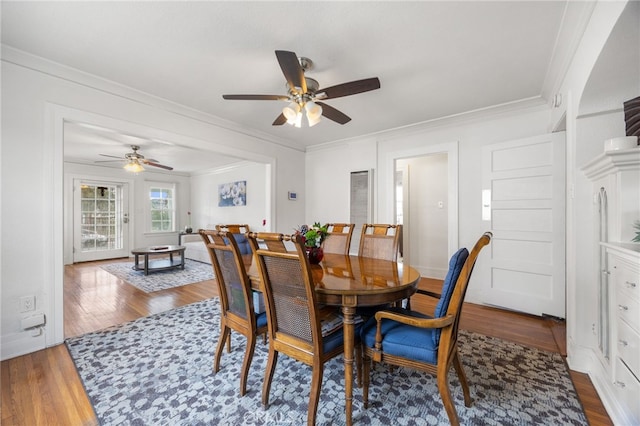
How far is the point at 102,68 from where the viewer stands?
7.81ft

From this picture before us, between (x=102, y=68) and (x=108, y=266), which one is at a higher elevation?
(x=102, y=68)

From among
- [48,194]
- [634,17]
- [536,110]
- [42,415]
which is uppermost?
[536,110]

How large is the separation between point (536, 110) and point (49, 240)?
516cm

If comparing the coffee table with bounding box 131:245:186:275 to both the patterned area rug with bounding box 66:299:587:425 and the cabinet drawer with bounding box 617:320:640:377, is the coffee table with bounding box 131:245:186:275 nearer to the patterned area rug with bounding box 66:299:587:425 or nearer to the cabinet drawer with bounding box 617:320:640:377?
the patterned area rug with bounding box 66:299:587:425

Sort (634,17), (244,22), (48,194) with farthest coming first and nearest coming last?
(48,194) < (244,22) < (634,17)

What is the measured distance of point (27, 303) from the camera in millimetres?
2191

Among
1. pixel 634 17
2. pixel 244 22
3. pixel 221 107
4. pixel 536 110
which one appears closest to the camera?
pixel 634 17

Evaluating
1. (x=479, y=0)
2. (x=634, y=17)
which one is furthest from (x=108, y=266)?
(x=634, y=17)

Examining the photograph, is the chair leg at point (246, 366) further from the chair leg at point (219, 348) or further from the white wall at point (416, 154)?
the white wall at point (416, 154)

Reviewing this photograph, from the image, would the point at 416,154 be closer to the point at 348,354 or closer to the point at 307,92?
the point at 307,92

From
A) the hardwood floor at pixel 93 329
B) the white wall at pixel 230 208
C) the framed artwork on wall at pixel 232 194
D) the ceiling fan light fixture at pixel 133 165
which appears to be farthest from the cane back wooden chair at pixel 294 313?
the framed artwork on wall at pixel 232 194

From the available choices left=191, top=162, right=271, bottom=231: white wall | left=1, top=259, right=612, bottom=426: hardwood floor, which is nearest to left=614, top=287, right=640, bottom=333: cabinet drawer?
left=1, top=259, right=612, bottom=426: hardwood floor

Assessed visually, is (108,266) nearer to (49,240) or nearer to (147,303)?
(147,303)

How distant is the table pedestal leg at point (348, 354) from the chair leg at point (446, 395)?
1.44 feet
